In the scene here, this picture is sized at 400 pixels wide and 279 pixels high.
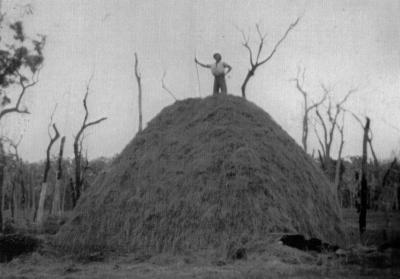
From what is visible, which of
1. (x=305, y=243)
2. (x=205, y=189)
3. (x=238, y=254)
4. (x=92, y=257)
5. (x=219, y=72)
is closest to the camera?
(x=238, y=254)

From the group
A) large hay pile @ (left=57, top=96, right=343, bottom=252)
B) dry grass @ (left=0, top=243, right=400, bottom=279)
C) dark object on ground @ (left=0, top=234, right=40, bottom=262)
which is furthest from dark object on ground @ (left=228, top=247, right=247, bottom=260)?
dark object on ground @ (left=0, top=234, right=40, bottom=262)

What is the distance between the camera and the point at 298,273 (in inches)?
326

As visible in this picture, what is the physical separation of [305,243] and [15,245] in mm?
6659

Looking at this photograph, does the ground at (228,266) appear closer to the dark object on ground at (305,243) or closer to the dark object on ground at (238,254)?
the dark object on ground at (238,254)

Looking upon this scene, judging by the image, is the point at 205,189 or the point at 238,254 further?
the point at 205,189

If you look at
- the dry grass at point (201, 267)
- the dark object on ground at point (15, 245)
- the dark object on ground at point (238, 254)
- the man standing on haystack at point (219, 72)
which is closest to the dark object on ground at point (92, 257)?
the dry grass at point (201, 267)

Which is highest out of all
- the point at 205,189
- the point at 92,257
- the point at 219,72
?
the point at 219,72

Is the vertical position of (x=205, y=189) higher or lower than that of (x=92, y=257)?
higher

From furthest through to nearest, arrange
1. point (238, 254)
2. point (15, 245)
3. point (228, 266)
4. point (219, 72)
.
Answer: point (219, 72), point (15, 245), point (238, 254), point (228, 266)

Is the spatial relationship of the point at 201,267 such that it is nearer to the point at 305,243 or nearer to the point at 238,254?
the point at 238,254

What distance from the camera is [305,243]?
10.4 meters

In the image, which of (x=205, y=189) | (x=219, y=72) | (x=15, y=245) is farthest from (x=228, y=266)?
(x=219, y=72)

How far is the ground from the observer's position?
27.6 feet

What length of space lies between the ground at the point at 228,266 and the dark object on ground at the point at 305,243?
0.81ft
